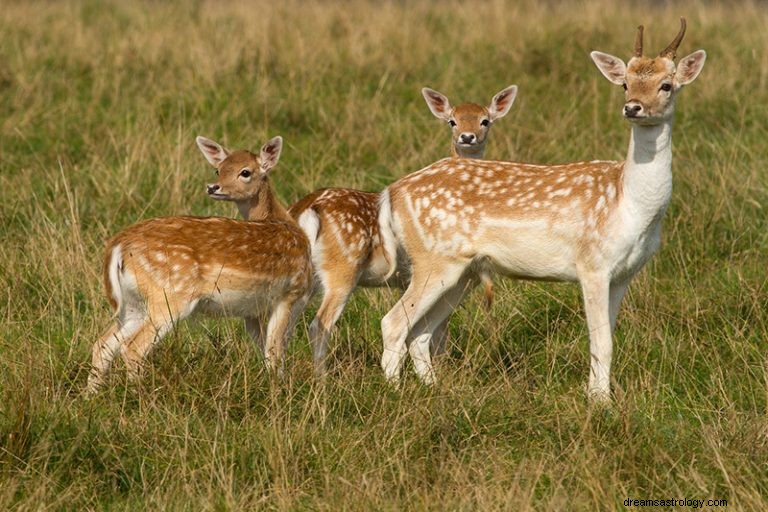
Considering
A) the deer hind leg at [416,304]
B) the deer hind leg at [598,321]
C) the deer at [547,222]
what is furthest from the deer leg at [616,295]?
the deer hind leg at [416,304]

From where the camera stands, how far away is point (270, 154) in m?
7.10

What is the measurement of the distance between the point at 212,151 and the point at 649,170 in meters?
2.44

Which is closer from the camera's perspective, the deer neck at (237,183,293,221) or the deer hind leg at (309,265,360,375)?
the deer hind leg at (309,265,360,375)

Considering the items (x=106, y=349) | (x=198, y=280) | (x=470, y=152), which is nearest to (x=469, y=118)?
(x=470, y=152)

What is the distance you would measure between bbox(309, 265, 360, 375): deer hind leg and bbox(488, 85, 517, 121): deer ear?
6.58 feet

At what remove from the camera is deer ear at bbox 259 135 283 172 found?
277 inches

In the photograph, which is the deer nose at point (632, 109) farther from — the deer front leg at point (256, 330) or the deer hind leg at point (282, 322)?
the deer front leg at point (256, 330)

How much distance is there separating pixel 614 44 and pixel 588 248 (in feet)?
17.8

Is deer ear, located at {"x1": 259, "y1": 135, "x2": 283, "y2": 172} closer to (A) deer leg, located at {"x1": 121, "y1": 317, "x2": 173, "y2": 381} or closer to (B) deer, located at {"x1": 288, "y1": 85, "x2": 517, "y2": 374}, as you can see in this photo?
(B) deer, located at {"x1": 288, "y1": 85, "x2": 517, "y2": 374}

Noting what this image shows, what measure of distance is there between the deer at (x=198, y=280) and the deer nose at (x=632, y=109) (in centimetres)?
158

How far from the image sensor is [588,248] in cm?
602

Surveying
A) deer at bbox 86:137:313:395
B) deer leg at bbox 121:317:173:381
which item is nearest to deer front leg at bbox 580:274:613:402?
deer at bbox 86:137:313:395

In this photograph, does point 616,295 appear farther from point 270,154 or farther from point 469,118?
point 469,118

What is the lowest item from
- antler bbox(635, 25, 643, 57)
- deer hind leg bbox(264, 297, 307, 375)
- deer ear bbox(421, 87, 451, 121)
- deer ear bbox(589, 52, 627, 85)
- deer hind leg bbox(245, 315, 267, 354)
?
deer hind leg bbox(245, 315, 267, 354)
